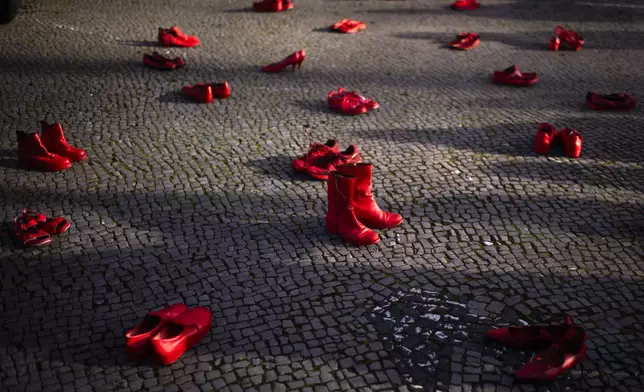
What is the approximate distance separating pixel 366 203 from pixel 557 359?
168 cm

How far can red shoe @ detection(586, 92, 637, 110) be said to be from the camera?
6.46m

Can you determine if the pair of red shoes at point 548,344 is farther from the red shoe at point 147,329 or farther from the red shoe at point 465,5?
the red shoe at point 465,5

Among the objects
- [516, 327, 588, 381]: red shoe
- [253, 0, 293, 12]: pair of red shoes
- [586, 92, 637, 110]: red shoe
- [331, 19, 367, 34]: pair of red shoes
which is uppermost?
[253, 0, 293, 12]: pair of red shoes

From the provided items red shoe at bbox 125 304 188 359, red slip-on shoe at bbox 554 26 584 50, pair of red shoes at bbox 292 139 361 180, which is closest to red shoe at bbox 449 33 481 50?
red slip-on shoe at bbox 554 26 584 50

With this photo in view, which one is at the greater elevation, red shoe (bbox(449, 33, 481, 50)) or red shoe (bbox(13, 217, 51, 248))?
red shoe (bbox(449, 33, 481, 50))

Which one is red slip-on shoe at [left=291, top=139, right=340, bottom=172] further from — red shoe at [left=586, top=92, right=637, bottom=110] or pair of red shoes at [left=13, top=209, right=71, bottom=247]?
red shoe at [left=586, top=92, right=637, bottom=110]

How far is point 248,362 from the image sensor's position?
10.5ft

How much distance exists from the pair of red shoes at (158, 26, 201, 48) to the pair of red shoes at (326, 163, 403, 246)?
4.66 metres

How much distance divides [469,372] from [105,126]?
13.9ft

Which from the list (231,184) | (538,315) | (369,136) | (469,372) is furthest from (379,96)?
(469,372)

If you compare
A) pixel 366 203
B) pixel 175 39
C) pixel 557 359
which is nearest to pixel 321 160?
pixel 366 203

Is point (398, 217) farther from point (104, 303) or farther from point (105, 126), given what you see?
point (105, 126)

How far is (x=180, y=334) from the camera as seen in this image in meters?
3.23

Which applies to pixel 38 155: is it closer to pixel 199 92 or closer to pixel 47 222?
pixel 47 222
